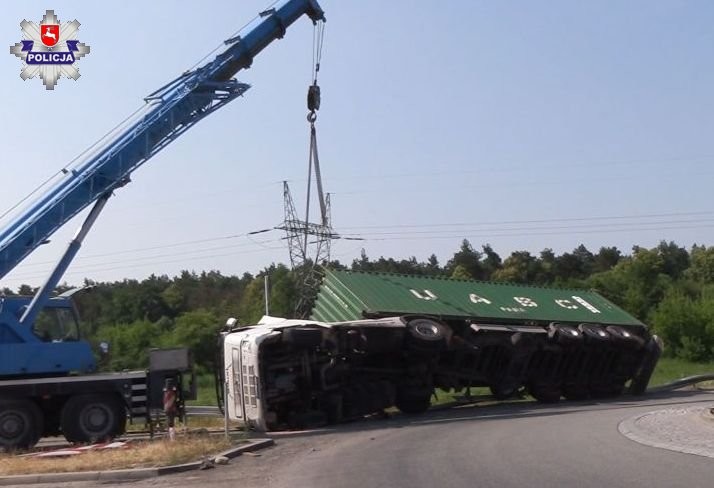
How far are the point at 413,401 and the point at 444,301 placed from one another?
351cm

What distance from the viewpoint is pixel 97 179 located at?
74.1 ft

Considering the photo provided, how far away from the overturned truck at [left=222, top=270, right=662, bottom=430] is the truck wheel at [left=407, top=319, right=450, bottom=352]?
36 mm

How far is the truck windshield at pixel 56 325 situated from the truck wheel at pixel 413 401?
8609 millimetres

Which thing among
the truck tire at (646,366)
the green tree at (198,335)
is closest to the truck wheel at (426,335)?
the truck tire at (646,366)

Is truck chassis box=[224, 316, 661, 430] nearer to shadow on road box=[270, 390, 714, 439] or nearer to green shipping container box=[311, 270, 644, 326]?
shadow on road box=[270, 390, 714, 439]

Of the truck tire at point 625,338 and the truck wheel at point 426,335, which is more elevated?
the truck wheel at point 426,335

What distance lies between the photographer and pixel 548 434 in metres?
17.6

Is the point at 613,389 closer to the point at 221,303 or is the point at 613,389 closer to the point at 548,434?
the point at 548,434

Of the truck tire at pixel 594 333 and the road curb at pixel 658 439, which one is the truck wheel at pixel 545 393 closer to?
the truck tire at pixel 594 333

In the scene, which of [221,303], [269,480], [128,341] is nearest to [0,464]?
[269,480]

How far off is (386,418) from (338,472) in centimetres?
1156

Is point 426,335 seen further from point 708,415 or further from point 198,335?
point 198,335

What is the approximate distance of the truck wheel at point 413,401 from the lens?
24984mm

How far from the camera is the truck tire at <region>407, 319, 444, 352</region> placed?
78.9 ft
